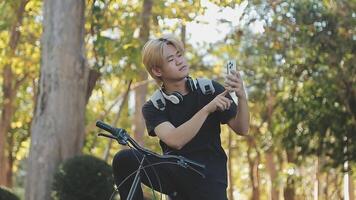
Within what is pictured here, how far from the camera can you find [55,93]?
35.8 ft

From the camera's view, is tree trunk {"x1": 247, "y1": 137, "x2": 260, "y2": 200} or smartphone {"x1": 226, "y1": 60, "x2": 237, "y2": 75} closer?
smartphone {"x1": 226, "y1": 60, "x2": 237, "y2": 75}

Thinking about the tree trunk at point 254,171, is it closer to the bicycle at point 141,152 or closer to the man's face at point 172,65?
the man's face at point 172,65

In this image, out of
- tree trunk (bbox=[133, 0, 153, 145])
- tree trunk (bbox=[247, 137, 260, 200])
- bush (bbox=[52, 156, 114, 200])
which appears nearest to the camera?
bush (bbox=[52, 156, 114, 200])

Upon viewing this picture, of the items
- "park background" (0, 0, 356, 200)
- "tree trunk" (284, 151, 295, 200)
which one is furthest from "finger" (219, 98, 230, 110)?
"tree trunk" (284, 151, 295, 200)

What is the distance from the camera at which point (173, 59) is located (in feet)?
12.3

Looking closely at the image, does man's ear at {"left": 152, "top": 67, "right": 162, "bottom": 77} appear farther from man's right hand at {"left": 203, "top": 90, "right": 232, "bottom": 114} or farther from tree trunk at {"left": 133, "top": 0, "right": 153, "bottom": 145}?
tree trunk at {"left": 133, "top": 0, "right": 153, "bottom": 145}

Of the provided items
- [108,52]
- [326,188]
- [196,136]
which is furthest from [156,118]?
[326,188]

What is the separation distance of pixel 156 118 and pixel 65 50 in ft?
24.3

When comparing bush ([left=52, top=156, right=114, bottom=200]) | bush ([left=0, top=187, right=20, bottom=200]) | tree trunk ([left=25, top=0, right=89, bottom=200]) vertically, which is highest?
tree trunk ([left=25, top=0, right=89, bottom=200])

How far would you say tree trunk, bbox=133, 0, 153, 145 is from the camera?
51.5ft

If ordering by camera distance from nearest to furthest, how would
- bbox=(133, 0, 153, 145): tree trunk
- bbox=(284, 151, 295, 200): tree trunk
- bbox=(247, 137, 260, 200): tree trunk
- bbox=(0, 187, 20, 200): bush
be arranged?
bbox=(0, 187, 20, 200): bush → bbox=(133, 0, 153, 145): tree trunk → bbox=(284, 151, 295, 200): tree trunk → bbox=(247, 137, 260, 200): tree trunk

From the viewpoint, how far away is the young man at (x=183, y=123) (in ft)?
11.6

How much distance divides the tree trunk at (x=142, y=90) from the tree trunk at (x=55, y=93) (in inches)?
160

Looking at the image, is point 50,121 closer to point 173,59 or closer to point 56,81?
point 56,81
